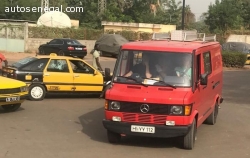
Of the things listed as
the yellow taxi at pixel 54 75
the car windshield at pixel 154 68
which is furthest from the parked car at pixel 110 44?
the car windshield at pixel 154 68

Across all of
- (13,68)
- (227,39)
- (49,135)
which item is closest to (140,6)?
(227,39)

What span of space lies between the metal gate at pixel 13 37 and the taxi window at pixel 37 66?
24113mm

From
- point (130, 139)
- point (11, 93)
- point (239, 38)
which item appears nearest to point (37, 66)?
point (11, 93)

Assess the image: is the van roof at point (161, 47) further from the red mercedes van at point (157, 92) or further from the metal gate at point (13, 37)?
the metal gate at point (13, 37)

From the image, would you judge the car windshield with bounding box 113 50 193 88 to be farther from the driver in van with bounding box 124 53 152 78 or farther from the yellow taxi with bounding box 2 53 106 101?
the yellow taxi with bounding box 2 53 106 101

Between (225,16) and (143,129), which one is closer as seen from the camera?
(143,129)

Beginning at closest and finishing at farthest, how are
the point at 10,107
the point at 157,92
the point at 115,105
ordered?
the point at 157,92
the point at 115,105
the point at 10,107

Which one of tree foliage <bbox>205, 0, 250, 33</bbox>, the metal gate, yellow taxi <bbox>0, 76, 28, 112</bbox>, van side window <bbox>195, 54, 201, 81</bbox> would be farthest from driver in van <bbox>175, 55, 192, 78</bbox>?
tree foliage <bbox>205, 0, 250, 33</bbox>

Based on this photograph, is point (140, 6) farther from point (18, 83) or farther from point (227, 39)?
point (18, 83)

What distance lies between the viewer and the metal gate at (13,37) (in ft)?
127

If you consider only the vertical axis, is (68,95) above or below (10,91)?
below

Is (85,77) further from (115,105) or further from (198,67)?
(115,105)

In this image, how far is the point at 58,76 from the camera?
50.2 ft

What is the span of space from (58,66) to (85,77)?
0.95 metres
